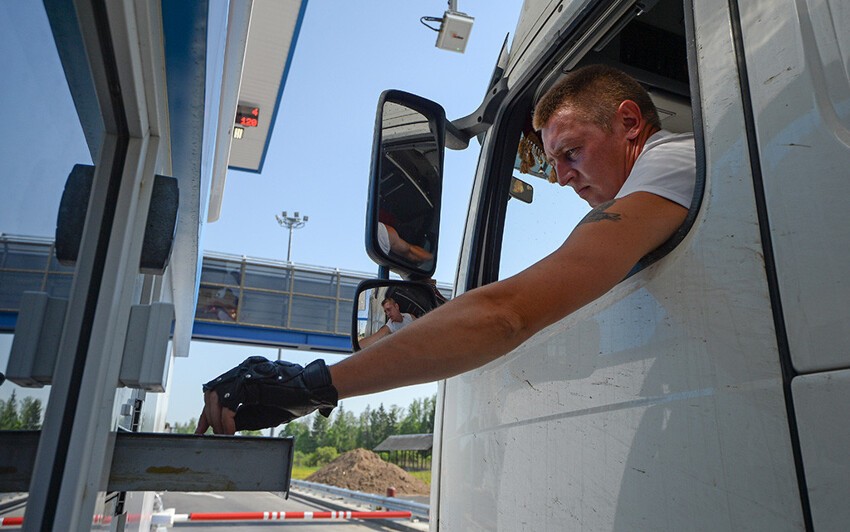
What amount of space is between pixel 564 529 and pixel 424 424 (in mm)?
38863

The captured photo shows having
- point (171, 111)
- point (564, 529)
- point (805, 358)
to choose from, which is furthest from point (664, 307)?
point (171, 111)

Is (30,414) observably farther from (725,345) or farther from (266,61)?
(266,61)

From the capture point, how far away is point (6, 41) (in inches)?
30.6

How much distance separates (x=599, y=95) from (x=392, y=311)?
86 centimetres

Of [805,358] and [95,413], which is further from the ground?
[805,358]

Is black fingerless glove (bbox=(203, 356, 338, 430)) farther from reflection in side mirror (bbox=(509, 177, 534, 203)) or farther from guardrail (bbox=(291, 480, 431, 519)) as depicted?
guardrail (bbox=(291, 480, 431, 519))

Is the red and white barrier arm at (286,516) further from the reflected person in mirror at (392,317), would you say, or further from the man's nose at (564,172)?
the man's nose at (564,172)

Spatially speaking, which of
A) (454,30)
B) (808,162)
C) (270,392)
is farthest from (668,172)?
(454,30)

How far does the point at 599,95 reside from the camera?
1.63m

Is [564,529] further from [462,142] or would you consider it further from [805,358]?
[462,142]

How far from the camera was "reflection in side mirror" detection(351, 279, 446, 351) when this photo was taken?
6.46 feet

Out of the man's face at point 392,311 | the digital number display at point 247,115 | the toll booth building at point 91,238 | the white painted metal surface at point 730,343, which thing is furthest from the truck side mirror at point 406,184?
the digital number display at point 247,115

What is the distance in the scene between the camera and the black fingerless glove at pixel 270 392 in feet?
3.77

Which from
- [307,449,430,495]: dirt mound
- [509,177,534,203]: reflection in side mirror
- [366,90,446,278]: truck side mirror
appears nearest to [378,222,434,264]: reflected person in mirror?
[366,90,446,278]: truck side mirror
